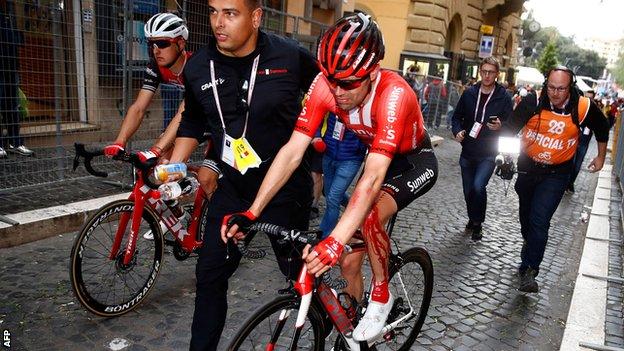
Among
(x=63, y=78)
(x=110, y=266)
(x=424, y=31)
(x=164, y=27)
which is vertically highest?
(x=424, y=31)

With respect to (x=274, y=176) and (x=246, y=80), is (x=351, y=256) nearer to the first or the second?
(x=274, y=176)

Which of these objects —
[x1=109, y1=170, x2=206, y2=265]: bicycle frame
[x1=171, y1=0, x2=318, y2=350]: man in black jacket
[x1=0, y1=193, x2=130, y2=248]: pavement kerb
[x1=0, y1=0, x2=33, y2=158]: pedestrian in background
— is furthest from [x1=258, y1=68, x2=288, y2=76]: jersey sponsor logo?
[x1=0, y1=0, x2=33, y2=158]: pedestrian in background

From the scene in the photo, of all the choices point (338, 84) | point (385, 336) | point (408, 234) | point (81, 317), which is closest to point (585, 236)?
point (408, 234)

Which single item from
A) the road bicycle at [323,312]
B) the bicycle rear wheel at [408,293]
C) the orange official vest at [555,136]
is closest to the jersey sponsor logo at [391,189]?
the road bicycle at [323,312]

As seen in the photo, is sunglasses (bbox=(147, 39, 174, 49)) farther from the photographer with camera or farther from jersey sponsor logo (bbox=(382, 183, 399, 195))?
the photographer with camera

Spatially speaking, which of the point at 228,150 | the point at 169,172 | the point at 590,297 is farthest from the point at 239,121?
the point at 590,297

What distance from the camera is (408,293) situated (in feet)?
10.9

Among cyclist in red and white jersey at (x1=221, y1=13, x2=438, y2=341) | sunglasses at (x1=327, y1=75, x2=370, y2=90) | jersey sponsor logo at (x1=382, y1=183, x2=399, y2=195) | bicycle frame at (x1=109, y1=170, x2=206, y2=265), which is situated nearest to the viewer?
cyclist in red and white jersey at (x1=221, y1=13, x2=438, y2=341)

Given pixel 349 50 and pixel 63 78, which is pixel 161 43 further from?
pixel 349 50

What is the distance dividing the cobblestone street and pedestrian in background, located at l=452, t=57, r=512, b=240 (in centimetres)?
52

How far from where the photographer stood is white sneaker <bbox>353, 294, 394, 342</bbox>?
270 centimetres

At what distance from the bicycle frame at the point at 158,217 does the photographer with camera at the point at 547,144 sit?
315cm

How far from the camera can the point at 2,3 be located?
4.91m

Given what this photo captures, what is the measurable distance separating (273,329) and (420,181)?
135 centimetres
